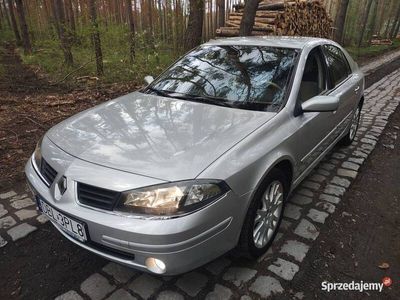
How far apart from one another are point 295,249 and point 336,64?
234 cm

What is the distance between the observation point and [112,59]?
9641mm

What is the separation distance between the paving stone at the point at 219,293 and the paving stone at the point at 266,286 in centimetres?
17

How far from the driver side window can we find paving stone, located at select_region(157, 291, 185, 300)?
6.08 feet

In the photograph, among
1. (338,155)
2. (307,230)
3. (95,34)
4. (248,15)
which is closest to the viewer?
(307,230)

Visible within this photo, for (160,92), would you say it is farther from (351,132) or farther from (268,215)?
(351,132)

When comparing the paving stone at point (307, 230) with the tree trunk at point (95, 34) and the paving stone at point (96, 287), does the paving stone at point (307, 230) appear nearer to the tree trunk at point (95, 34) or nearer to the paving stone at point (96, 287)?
the paving stone at point (96, 287)

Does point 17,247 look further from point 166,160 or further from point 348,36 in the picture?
point 348,36

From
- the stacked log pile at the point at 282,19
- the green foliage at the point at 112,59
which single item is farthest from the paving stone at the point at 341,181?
the stacked log pile at the point at 282,19

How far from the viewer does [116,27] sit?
9516 millimetres

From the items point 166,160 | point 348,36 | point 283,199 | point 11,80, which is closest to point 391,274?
point 283,199

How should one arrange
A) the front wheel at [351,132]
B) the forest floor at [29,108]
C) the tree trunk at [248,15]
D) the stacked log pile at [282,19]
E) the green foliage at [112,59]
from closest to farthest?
the forest floor at [29,108]
the front wheel at [351,132]
the tree trunk at [248,15]
the green foliage at [112,59]
the stacked log pile at [282,19]

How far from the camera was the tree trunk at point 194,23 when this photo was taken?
8.38 metres

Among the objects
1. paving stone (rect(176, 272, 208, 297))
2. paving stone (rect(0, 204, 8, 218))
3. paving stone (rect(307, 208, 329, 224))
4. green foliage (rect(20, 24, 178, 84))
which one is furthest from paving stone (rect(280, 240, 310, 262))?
green foliage (rect(20, 24, 178, 84))

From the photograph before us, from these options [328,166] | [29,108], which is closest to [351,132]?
[328,166]
